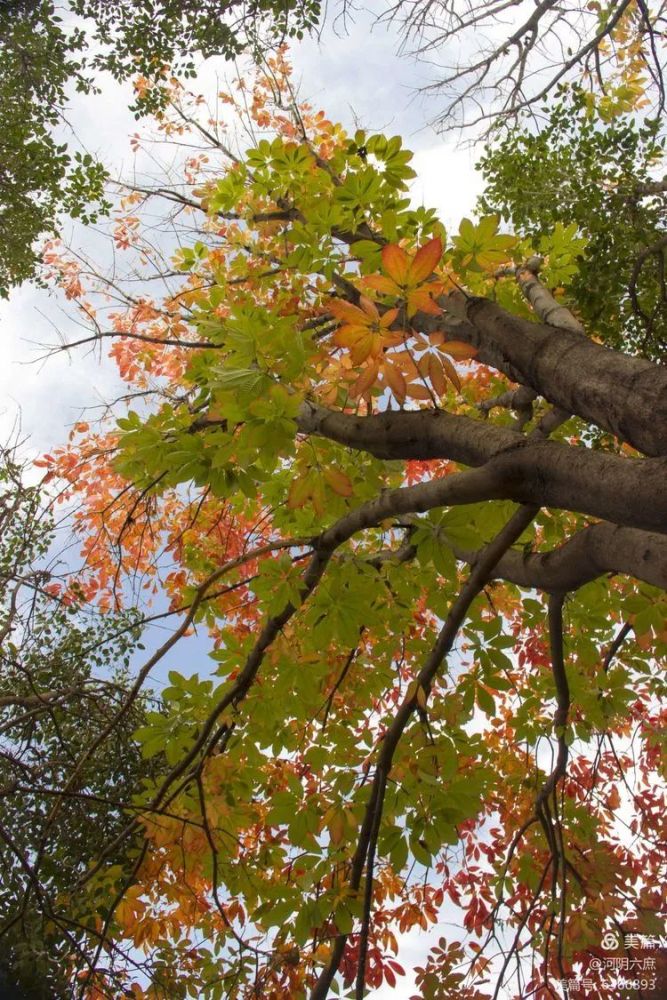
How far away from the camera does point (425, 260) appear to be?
1396 millimetres

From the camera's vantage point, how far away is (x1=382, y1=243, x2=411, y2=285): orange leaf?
4.64ft

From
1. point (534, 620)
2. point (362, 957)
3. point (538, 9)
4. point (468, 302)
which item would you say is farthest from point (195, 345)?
point (362, 957)

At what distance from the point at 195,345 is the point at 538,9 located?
2.89 metres

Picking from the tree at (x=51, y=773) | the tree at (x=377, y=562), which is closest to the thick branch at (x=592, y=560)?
the tree at (x=377, y=562)

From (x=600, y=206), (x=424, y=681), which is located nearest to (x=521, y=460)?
(x=424, y=681)

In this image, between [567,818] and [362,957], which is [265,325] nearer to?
[362,957]

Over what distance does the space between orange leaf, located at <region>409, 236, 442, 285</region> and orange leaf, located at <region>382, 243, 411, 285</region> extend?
14mm

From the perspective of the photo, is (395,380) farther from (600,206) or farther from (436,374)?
(600,206)

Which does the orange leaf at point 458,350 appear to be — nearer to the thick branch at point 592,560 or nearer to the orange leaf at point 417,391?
the orange leaf at point 417,391

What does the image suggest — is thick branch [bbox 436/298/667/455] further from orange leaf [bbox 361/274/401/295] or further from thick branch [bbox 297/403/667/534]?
orange leaf [bbox 361/274/401/295]

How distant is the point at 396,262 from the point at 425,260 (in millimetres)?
64

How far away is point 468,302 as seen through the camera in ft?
8.39

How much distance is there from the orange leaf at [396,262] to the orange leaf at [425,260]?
0.01 m

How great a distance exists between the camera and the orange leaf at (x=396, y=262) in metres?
1.41
